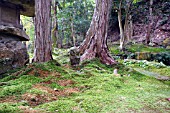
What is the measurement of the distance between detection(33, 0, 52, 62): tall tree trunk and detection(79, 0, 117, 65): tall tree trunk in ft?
4.32

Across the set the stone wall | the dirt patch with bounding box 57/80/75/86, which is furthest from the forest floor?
the stone wall

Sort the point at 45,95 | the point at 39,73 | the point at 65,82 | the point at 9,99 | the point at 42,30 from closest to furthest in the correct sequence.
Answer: the point at 9,99
the point at 45,95
the point at 65,82
the point at 39,73
the point at 42,30

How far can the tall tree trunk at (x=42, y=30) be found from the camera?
389cm

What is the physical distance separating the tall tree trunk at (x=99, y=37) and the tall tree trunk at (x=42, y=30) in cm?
132

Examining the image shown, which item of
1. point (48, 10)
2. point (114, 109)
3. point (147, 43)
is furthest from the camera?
point (147, 43)

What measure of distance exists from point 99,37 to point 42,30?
178cm

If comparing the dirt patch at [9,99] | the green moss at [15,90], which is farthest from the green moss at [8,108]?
the green moss at [15,90]

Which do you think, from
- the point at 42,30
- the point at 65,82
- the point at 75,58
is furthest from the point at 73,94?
the point at 75,58

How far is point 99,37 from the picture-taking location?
5.02m

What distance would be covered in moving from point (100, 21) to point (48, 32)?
5.72ft

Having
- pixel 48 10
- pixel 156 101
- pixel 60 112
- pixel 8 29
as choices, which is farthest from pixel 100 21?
pixel 60 112

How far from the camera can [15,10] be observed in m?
5.80

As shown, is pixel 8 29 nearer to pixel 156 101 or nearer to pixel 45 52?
pixel 45 52

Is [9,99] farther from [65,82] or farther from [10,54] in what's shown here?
[10,54]
